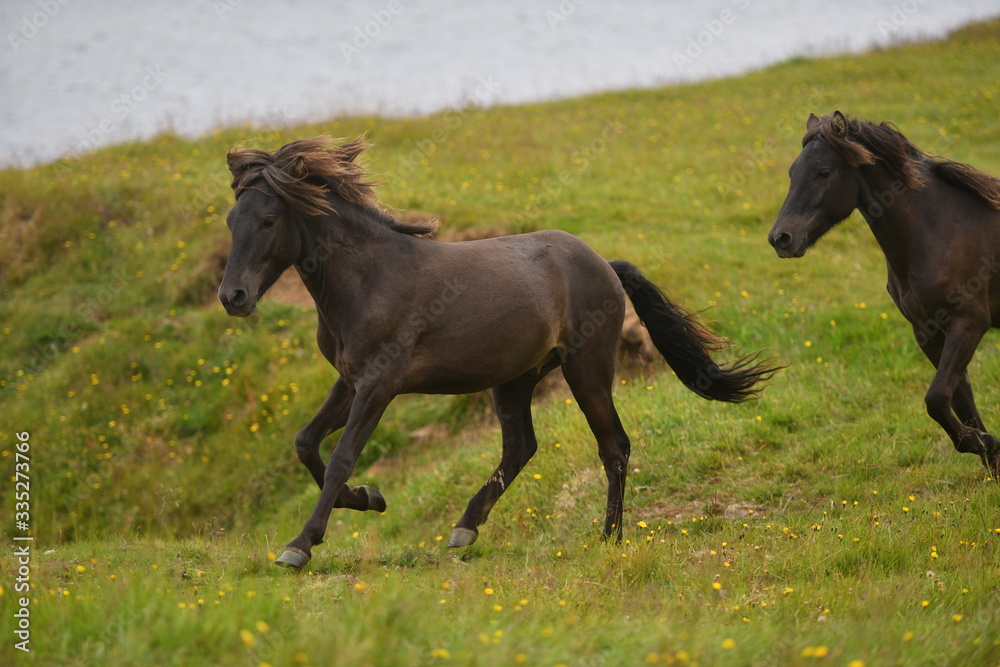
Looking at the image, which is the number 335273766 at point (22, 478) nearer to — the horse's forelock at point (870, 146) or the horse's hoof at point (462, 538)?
the horse's hoof at point (462, 538)

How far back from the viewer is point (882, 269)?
36.6ft

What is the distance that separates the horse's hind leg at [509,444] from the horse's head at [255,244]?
2126 mm

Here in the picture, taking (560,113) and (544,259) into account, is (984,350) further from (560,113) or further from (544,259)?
(560,113)

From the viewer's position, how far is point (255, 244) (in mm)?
5109

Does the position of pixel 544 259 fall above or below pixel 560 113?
below

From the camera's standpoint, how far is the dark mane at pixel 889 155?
598cm

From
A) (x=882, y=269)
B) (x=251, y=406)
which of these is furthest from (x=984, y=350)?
(x=251, y=406)

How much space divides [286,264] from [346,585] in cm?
208

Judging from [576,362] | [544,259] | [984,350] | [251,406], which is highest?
[544,259]

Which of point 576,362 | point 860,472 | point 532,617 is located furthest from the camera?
point 860,472

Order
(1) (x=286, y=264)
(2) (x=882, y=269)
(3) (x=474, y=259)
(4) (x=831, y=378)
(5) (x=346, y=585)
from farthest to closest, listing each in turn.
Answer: (2) (x=882, y=269)
(4) (x=831, y=378)
(3) (x=474, y=259)
(1) (x=286, y=264)
(5) (x=346, y=585)

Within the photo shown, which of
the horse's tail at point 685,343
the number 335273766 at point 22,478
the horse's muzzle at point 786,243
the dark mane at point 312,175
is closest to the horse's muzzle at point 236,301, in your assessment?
the dark mane at point 312,175

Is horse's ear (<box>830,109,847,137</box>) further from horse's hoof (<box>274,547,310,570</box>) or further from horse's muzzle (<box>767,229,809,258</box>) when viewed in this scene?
horse's hoof (<box>274,547,310,570</box>)

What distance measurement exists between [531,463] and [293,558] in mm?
3421
